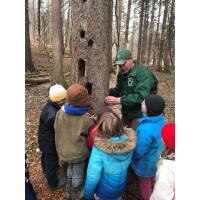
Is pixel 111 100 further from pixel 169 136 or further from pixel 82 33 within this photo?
pixel 169 136

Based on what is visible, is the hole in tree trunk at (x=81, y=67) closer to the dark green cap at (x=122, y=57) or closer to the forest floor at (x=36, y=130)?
the dark green cap at (x=122, y=57)

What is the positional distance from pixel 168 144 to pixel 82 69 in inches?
67.0

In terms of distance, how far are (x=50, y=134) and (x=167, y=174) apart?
1.70 metres

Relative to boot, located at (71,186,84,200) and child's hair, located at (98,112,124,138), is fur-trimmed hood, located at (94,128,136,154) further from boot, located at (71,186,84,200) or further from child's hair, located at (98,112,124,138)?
boot, located at (71,186,84,200)

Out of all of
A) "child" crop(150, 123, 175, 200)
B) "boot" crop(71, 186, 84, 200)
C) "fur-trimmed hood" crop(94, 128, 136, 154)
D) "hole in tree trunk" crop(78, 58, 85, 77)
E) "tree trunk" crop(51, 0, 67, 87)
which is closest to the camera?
"child" crop(150, 123, 175, 200)

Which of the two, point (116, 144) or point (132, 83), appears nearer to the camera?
point (116, 144)

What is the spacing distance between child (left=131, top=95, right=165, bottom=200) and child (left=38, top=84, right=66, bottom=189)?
3.32ft

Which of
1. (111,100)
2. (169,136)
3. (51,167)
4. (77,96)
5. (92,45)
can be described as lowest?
(51,167)

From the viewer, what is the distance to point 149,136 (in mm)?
3062

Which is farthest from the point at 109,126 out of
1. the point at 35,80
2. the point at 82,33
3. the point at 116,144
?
the point at 35,80

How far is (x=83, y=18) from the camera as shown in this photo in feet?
11.6

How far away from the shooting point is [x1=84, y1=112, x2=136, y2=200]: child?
9.34 feet

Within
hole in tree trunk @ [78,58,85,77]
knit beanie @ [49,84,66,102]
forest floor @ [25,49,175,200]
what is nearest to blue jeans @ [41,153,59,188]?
forest floor @ [25,49,175,200]
